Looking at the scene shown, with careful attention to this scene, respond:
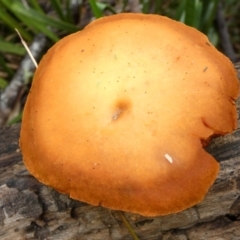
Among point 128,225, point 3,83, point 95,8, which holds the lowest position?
point 3,83

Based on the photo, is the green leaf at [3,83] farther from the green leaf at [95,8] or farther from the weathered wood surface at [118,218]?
the weathered wood surface at [118,218]

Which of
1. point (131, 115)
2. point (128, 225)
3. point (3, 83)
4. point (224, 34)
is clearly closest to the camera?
point (131, 115)

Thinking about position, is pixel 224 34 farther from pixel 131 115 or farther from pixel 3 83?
pixel 131 115

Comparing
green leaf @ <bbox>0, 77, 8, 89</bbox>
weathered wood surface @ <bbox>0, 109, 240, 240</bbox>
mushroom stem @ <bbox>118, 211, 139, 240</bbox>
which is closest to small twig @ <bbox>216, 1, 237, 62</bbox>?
weathered wood surface @ <bbox>0, 109, 240, 240</bbox>

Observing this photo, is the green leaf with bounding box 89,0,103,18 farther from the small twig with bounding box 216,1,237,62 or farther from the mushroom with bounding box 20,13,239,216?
the small twig with bounding box 216,1,237,62

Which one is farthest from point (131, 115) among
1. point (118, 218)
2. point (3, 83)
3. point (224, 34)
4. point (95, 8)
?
point (224, 34)

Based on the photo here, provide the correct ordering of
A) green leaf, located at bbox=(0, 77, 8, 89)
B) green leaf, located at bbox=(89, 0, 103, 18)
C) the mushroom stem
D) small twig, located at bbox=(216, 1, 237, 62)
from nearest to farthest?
the mushroom stem, green leaf, located at bbox=(89, 0, 103, 18), green leaf, located at bbox=(0, 77, 8, 89), small twig, located at bbox=(216, 1, 237, 62)
